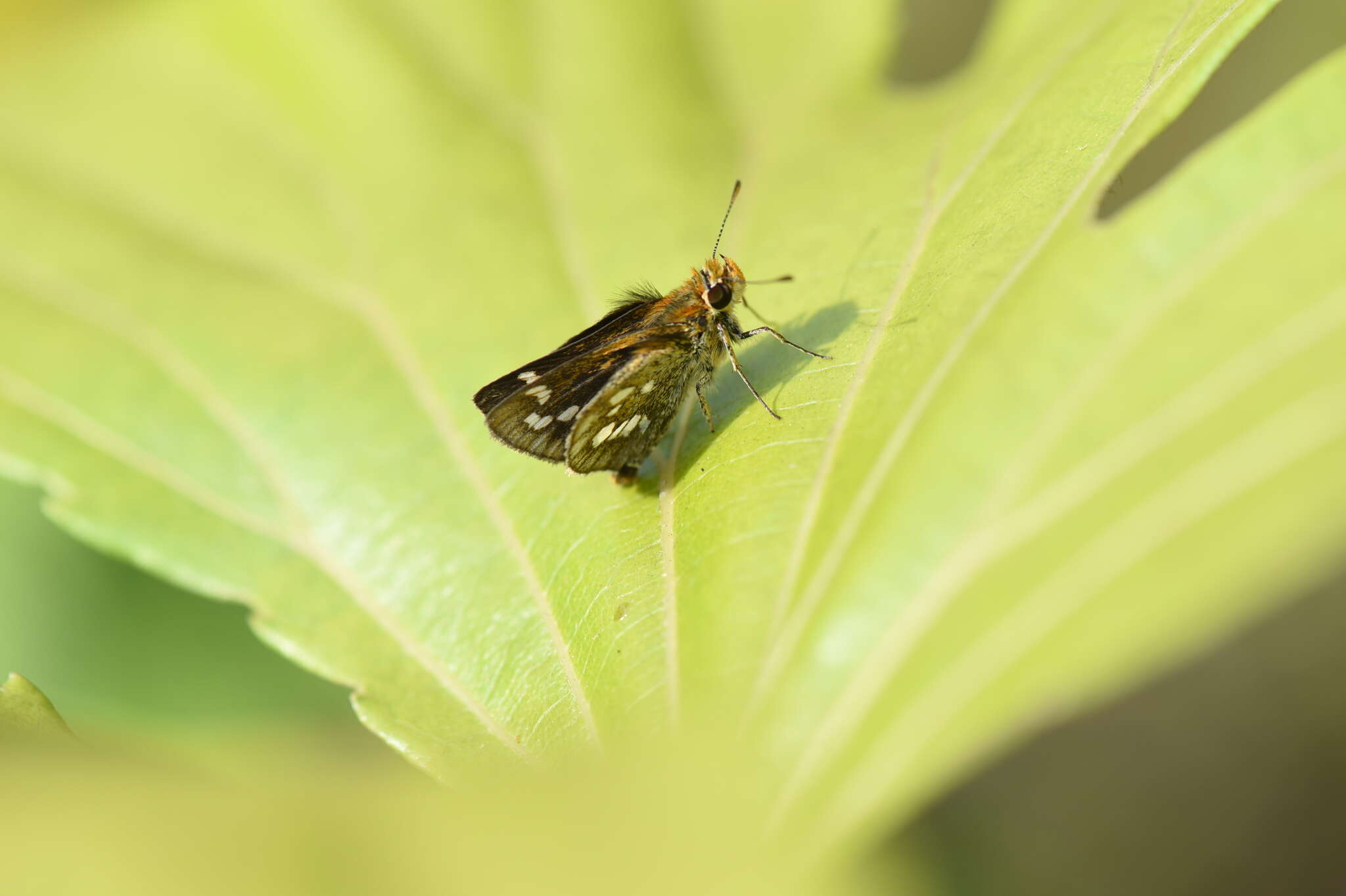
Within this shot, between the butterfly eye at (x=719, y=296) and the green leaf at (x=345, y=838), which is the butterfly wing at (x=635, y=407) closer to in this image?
the butterfly eye at (x=719, y=296)

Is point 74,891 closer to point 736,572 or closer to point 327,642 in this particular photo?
point 736,572

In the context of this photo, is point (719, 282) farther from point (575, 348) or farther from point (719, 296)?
point (575, 348)

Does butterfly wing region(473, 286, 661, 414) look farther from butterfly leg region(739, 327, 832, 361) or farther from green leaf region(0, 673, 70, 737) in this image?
→ green leaf region(0, 673, 70, 737)

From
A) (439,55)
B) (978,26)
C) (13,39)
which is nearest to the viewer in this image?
(439,55)

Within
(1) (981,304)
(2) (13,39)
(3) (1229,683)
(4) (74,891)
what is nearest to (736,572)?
(1) (981,304)

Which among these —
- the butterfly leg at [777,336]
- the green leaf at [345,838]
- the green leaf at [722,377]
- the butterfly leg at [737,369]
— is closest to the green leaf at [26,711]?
the green leaf at [722,377]

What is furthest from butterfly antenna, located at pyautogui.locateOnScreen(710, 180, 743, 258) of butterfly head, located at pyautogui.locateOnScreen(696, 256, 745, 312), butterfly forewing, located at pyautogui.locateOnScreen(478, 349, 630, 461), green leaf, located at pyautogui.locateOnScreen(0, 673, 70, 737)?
green leaf, located at pyautogui.locateOnScreen(0, 673, 70, 737)
